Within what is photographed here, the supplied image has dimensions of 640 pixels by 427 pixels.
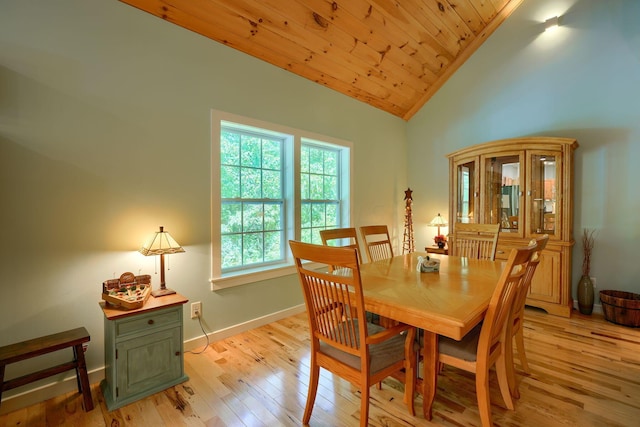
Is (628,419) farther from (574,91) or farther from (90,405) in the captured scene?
(574,91)

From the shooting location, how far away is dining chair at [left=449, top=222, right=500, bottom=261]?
2.59 metres

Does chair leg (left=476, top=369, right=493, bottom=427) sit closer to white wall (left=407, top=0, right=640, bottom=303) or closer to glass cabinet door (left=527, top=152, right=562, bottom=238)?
glass cabinet door (left=527, top=152, right=562, bottom=238)

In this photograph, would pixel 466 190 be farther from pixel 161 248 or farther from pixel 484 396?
pixel 161 248

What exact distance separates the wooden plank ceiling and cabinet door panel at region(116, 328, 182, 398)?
2370 mm

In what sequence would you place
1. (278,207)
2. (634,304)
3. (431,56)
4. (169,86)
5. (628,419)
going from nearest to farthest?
(628,419)
(169,86)
(634,304)
(278,207)
(431,56)

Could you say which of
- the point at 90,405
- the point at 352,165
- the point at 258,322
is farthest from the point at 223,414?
the point at 352,165

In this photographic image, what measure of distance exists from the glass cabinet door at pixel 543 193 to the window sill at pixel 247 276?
109 inches

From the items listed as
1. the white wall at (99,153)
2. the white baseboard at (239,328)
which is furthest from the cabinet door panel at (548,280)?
the white wall at (99,153)

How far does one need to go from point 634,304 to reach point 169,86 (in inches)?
182

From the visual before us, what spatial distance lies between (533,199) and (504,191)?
0.31 metres

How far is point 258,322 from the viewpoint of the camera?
2.92m

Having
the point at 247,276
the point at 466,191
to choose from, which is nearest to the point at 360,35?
the point at 466,191

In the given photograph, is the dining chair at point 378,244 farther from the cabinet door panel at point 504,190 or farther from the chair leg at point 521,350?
the cabinet door panel at point 504,190

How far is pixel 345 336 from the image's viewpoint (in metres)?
1.45
